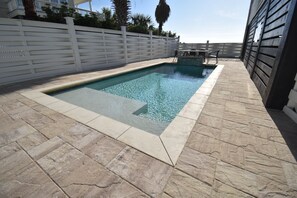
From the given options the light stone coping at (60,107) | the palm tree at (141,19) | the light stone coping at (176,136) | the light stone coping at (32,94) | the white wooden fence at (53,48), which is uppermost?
the palm tree at (141,19)

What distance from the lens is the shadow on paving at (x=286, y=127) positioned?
5.24 ft

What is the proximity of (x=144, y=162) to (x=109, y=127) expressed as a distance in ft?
2.72

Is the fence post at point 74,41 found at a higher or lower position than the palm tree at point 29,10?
lower

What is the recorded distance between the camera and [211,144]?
158cm

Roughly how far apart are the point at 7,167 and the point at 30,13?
5703 mm

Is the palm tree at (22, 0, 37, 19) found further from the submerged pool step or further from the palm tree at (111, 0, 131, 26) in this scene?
the palm tree at (111, 0, 131, 26)

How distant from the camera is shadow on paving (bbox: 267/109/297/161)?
160 cm

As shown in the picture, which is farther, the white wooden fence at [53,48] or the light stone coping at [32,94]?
the white wooden fence at [53,48]

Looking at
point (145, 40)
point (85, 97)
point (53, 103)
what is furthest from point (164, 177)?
point (145, 40)

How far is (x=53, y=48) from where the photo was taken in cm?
488

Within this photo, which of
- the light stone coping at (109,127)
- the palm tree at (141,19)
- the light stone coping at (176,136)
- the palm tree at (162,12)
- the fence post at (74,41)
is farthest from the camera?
the palm tree at (141,19)

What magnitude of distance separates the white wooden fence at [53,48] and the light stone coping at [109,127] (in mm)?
4067

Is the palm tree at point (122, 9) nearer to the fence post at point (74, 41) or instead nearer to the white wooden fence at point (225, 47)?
the fence post at point (74, 41)

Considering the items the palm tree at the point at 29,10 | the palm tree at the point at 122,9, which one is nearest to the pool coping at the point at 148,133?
the palm tree at the point at 29,10
